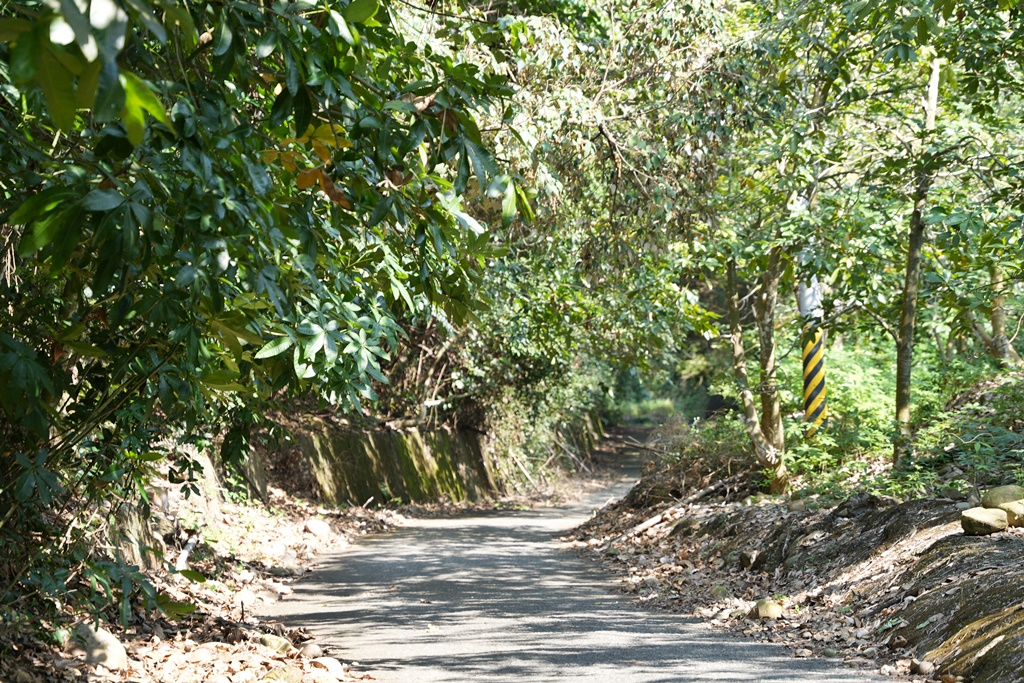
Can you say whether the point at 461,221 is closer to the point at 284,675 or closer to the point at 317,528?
the point at 284,675

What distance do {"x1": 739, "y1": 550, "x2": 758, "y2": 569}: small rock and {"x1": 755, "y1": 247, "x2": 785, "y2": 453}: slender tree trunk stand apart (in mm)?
3155

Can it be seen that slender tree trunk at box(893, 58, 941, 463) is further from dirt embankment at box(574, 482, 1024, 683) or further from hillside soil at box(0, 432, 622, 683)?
hillside soil at box(0, 432, 622, 683)

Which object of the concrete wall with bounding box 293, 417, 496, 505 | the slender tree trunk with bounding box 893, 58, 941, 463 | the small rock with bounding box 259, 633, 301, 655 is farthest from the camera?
the concrete wall with bounding box 293, 417, 496, 505

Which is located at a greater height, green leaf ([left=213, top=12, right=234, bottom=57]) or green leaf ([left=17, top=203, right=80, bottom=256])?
green leaf ([left=213, top=12, right=234, bottom=57])

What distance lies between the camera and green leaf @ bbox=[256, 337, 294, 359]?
160 inches

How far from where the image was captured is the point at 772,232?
481 inches

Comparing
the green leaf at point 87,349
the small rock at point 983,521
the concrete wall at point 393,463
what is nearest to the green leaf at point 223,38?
the green leaf at point 87,349

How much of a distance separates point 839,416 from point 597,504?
411 inches

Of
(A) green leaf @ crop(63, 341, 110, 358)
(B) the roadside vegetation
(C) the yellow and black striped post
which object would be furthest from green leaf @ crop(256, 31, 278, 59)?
(C) the yellow and black striped post

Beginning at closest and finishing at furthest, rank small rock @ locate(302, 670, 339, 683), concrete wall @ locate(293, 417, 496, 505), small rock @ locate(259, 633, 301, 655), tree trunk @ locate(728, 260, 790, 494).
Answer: small rock @ locate(302, 670, 339, 683) < small rock @ locate(259, 633, 301, 655) < tree trunk @ locate(728, 260, 790, 494) < concrete wall @ locate(293, 417, 496, 505)

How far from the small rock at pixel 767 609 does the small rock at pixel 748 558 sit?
1689 millimetres

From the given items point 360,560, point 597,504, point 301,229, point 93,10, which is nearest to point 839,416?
point 360,560

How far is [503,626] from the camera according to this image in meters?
8.45

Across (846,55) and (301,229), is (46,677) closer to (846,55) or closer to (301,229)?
(301,229)
